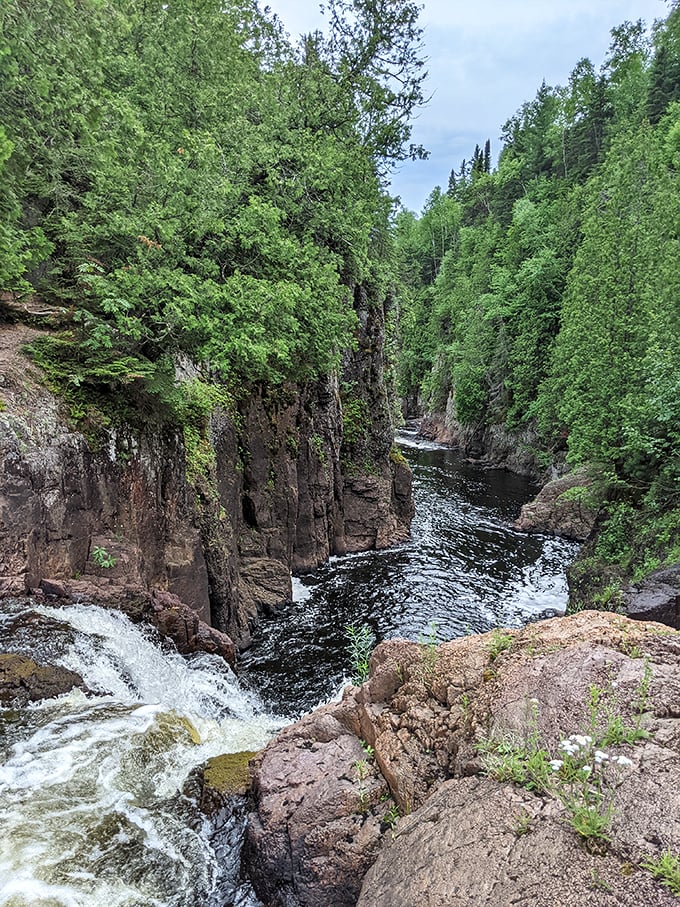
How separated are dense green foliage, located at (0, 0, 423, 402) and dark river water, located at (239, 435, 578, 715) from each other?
6342 millimetres

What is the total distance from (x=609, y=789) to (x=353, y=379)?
19.1m

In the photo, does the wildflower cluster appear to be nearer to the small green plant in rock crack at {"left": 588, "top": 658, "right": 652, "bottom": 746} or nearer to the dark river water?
the small green plant in rock crack at {"left": 588, "top": 658, "right": 652, "bottom": 746}

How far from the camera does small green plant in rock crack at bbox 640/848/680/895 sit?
7.47ft

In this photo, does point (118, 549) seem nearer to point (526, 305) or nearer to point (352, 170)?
point (352, 170)

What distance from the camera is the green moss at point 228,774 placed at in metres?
4.90

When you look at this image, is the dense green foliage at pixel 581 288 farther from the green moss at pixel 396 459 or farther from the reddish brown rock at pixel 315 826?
the reddish brown rock at pixel 315 826

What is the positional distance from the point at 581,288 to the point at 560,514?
11482 mm

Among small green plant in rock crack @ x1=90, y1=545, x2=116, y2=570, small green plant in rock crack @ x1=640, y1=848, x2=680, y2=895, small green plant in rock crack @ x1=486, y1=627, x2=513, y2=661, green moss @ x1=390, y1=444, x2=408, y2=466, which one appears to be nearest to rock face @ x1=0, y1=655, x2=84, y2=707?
small green plant in rock crack @ x1=90, y1=545, x2=116, y2=570

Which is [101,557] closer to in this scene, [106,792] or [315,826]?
[106,792]

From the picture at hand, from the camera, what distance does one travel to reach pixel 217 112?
1295cm

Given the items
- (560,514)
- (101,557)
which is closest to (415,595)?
(101,557)

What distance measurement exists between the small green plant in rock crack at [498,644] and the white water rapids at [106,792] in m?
2.91

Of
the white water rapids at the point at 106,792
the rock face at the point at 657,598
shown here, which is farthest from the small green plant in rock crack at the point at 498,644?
the rock face at the point at 657,598

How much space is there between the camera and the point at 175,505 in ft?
32.1
